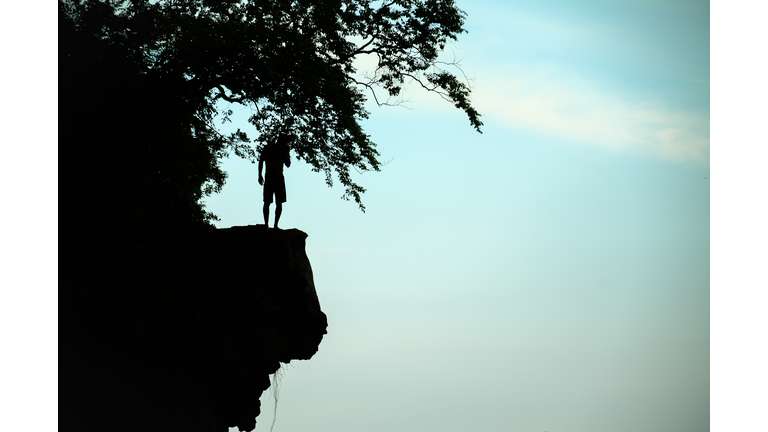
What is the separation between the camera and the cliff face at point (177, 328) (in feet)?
24.3

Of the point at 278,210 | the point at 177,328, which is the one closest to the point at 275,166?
the point at 278,210

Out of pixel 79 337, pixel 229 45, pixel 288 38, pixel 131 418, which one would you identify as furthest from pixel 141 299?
pixel 288 38

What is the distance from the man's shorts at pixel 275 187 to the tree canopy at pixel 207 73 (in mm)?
1442

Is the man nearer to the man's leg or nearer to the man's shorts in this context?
the man's shorts

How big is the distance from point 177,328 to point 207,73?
4.91 metres

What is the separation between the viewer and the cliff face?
742 centimetres

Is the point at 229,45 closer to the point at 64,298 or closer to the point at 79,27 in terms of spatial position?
the point at 79,27

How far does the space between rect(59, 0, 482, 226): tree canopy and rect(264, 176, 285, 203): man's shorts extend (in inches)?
56.8

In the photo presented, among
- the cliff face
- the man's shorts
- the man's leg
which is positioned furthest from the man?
the cliff face

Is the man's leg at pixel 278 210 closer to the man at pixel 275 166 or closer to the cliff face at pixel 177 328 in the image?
the man at pixel 275 166

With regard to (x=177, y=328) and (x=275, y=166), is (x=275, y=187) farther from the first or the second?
(x=177, y=328)

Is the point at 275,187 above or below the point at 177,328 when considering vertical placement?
above

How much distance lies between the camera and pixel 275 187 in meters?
10.3

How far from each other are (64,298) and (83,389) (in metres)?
1.19
